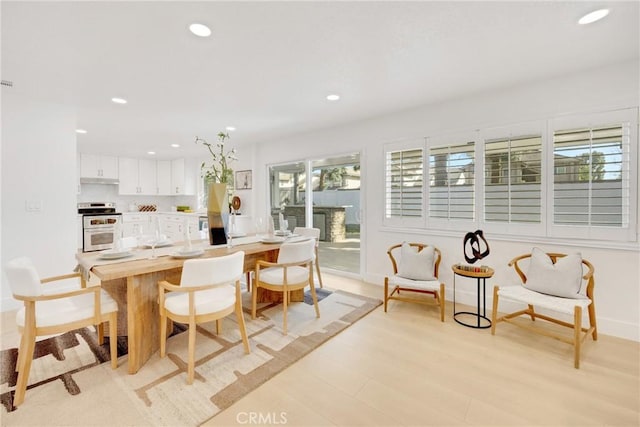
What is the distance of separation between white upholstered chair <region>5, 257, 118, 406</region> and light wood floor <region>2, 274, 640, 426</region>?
2.00ft

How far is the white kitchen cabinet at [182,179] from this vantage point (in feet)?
23.4

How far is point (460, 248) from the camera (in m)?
3.34

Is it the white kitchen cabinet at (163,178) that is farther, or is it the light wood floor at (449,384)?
the white kitchen cabinet at (163,178)

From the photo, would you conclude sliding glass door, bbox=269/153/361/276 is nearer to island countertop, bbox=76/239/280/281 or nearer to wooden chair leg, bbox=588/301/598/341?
island countertop, bbox=76/239/280/281

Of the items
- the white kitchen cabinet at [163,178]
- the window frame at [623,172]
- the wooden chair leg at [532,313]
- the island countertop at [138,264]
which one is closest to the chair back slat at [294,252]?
the island countertop at [138,264]

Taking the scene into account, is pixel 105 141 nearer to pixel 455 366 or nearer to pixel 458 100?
pixel 458 100

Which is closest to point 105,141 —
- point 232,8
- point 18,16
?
point 18,16

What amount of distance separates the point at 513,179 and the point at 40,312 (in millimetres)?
4042

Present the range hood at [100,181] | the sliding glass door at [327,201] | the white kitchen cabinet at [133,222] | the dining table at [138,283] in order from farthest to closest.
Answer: the white kitchen cabinet at [133,222], the range hood at [100,181], the sliding glass door at [327,201], the dining table at [138,283]

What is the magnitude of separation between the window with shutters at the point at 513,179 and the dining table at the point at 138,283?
8.53ft

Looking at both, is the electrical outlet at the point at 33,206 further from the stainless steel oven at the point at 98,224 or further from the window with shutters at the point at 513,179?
the window with shutters at the point at 513,179

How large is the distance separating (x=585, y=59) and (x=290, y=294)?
349cm

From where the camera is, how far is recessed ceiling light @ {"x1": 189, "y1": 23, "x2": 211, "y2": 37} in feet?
6.20

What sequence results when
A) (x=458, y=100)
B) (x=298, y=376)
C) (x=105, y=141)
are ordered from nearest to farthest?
(x=298, y=376) < (x=458, y=100) < (x=105, y=141)
